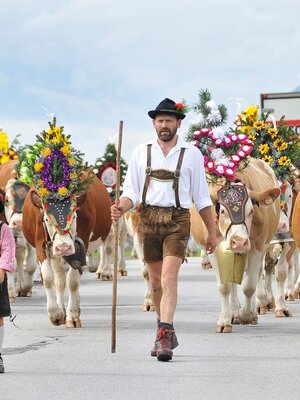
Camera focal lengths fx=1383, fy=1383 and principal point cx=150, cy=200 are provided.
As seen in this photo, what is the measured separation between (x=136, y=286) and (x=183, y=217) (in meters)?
12.9

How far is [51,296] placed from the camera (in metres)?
15.8

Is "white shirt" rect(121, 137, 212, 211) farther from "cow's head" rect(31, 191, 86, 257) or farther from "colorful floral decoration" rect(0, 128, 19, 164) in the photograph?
"colorful floral decoration" rect(0, 128, 19, 164)

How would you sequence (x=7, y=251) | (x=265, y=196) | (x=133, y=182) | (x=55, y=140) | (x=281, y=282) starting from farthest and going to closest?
(x=281, y=282)
(x=55, y=140)
(x=265, y=196)
(x=133, y=182)
(x=7, y=251)

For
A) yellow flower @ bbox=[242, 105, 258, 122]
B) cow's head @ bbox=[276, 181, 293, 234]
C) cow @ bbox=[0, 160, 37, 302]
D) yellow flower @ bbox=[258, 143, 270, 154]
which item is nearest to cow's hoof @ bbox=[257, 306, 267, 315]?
cow's head @ bbox=[276, 181, 293, 234]

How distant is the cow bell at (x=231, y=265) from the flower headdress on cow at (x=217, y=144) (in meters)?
0.83

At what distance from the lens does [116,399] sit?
9.50m

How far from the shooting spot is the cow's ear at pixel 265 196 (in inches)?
597

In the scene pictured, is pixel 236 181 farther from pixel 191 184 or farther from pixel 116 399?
pixel 116 399

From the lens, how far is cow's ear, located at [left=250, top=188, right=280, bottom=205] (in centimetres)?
1517

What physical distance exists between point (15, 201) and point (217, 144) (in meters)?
5.12

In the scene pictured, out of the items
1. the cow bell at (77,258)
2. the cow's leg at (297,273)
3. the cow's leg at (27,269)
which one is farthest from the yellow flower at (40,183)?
the cow's leg at (297,273)

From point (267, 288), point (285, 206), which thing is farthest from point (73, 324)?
point (285, 206)

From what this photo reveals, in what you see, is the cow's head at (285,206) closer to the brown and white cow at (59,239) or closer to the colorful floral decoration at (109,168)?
the brown and white cow at (59,239)

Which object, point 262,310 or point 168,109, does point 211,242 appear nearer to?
point 168,109
